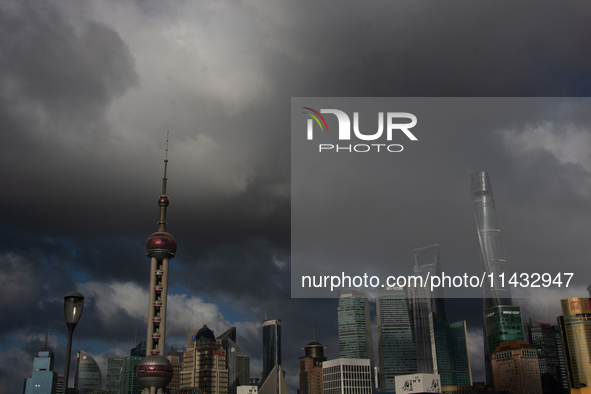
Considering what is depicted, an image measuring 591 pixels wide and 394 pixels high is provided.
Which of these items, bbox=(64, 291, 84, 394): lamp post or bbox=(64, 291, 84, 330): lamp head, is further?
bbox=(64, 291, 84, 330): lamp head

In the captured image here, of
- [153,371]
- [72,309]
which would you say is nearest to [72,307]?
[72,309]

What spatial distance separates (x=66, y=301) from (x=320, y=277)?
28535mm

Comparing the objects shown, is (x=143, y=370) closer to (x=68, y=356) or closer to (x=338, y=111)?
(x=338, y=111)

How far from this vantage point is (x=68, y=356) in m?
31.1

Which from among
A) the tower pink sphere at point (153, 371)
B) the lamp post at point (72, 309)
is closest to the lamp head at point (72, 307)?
the lamp post at point (72, 309)

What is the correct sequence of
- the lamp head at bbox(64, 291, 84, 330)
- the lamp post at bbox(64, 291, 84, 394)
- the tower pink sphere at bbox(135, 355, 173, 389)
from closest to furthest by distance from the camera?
the lamp post at bbox(64, 291, 84, 394) → the lamp head at bbox(64, 291, 84, 330) → the tower pink sphere at bbox(135, 355, 173, 389)

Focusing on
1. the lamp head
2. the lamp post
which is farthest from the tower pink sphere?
the lamp head

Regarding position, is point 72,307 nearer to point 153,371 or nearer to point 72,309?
point 72,309

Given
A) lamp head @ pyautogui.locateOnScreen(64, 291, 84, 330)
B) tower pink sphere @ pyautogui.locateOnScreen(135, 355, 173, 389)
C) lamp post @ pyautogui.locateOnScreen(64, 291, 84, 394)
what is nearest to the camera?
lamp post @ pyautogui.locateOnScreen(64, 291, 84, 394)

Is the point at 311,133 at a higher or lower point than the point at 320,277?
higher

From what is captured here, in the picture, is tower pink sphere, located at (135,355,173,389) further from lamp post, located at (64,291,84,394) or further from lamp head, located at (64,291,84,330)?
lamp head, located at (64,291,84,330)

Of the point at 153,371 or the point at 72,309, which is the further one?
the point at 153,371

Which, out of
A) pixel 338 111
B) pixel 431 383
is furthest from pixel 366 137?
pixel 431 383

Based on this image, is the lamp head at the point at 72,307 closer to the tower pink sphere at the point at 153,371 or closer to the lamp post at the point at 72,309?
the lamp post at the point at 72,309
